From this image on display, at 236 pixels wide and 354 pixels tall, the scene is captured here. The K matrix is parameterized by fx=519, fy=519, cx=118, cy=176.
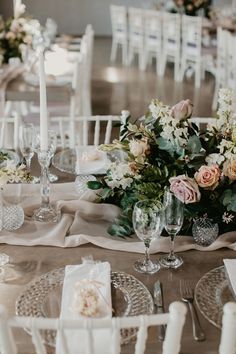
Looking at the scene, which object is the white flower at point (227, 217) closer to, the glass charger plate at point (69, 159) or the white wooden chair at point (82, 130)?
the glass charger plate at point (69, 159)

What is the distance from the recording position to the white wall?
11.1 m

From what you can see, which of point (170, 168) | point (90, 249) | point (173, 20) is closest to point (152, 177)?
point (170, 168)

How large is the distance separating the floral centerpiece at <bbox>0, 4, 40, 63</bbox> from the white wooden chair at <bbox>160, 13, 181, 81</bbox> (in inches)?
130

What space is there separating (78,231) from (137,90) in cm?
533

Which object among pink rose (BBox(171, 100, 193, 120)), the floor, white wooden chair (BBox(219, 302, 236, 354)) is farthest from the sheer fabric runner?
the floor

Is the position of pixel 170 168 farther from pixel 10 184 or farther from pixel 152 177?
pixel 10 184

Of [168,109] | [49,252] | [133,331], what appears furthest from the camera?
[168,109]

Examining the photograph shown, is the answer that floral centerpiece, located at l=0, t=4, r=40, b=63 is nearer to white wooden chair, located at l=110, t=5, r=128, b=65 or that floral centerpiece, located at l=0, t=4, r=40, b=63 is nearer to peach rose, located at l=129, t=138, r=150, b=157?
peach rose, located at l=129, t=138, r=150, b=157

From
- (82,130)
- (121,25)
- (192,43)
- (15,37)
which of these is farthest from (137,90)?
(82,130)

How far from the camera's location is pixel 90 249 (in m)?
1.69

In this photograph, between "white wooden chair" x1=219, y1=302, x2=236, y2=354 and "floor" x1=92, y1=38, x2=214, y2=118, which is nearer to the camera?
"white wooden chair" x1=219, y1=302, x2=236, y2=354

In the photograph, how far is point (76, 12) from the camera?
1116cm

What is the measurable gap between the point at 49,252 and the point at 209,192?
0.55m

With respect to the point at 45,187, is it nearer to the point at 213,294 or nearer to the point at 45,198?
the point at 45,198
